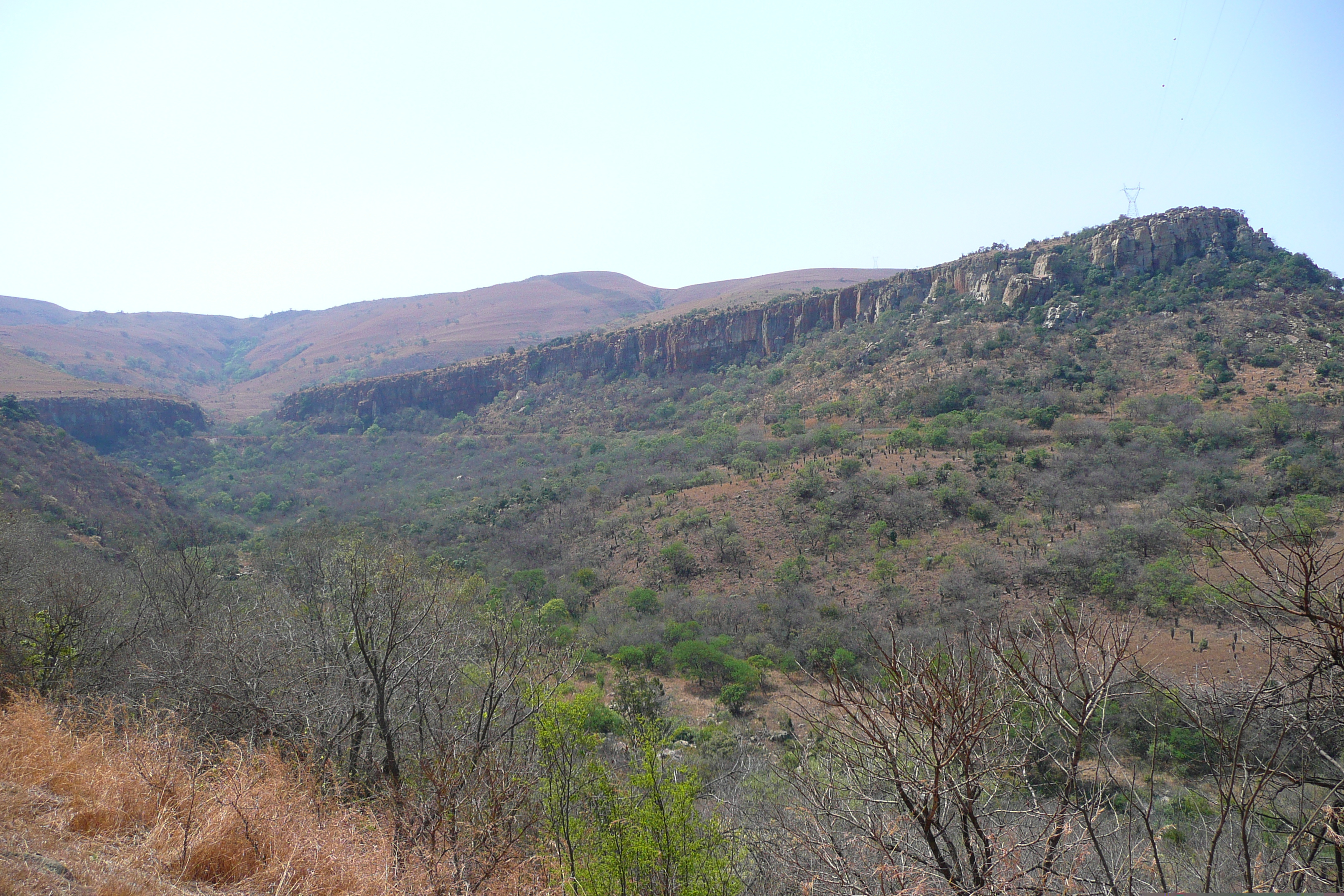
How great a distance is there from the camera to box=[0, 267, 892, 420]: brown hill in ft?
277

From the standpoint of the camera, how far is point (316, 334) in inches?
5049

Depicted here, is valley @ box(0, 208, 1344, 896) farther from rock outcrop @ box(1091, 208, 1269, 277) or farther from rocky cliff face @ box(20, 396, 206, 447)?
rocky cliff face @ box(20, 396, 206, 447)

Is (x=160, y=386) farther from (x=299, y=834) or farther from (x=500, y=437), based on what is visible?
(x=299, y=834)

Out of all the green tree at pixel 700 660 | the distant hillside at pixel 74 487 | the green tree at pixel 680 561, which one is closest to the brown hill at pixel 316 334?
the distant hillside at pixel 74 487

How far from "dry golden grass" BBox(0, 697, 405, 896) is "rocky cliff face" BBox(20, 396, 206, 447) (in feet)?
182

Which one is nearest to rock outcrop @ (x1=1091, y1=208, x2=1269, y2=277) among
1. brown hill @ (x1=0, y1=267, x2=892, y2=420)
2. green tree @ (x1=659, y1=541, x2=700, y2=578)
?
green tree @ (x1=659, y1=541, x2=700, y2=578)

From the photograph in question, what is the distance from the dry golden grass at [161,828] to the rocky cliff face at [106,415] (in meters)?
55.6

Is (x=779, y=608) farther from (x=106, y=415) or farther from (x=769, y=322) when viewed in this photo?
(x=106, y=415)

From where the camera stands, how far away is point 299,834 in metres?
5.09

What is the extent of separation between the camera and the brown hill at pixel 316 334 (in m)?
84.5

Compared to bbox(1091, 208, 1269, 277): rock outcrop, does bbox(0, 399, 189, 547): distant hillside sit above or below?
below

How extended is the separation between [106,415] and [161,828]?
63460 mm

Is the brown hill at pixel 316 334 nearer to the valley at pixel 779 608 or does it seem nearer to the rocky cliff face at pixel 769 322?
the rocky cliff face at pixel 769 322

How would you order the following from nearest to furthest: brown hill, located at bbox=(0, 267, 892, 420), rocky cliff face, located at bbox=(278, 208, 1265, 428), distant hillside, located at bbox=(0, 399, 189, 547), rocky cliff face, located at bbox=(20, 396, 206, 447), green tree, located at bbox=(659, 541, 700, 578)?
green tree, located at bbox=(659, 541, 700, 578) → distant hillside, located at bbox=(0, 399, 189, 547) → rocky cliff face, located at bbox=(278, 208, 1265, 428) → rocky cliff face, located at bbox=(20, 396, 206, 447) → brown hill, located at bbox=(0, 267, 892, 420)
